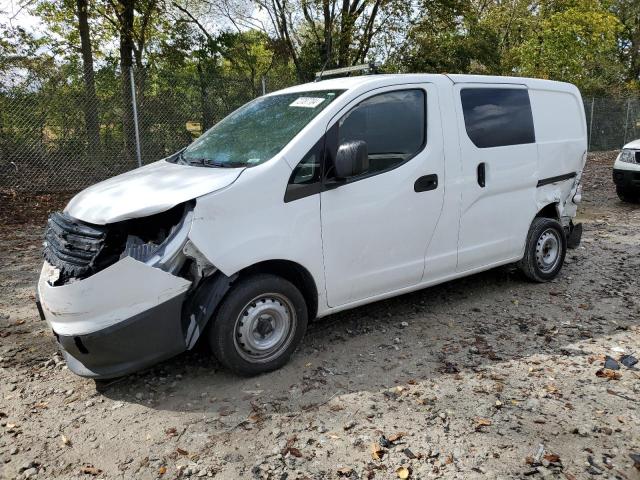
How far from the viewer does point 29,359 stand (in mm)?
3928

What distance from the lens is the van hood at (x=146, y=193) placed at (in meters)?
3.18

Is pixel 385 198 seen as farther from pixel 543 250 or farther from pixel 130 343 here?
pixel 543 250

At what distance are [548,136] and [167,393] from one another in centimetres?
414

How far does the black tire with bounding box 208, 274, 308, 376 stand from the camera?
11.1ft

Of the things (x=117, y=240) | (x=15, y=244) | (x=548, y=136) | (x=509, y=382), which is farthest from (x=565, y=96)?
(x=15, y=244)

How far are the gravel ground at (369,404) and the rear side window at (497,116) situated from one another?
153cm

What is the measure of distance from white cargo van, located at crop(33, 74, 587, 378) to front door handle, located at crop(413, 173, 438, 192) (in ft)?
0.04

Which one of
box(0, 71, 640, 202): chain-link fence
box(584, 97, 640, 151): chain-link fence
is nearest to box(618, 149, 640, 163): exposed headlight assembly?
box(0, 71, 640, 202): chain-link fence

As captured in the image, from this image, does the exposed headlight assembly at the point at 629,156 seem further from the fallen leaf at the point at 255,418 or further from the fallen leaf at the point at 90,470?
the fallen leaf at the point at 90,470

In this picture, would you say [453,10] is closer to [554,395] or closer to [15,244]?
[15,244]

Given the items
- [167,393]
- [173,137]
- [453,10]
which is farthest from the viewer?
[453,10]

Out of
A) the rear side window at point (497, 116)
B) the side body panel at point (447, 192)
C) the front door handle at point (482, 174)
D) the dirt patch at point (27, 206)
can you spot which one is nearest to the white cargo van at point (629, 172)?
the rear side window at point (497, 116)

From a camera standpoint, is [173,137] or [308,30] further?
[308,30]

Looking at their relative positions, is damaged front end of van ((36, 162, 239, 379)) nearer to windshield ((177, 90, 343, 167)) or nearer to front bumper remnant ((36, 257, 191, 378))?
front bumper remnant ((36, 257, 191, 378))
